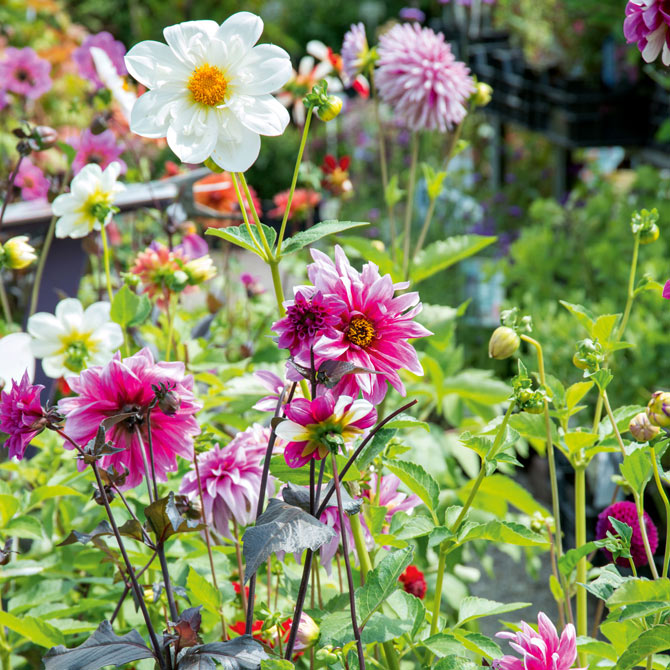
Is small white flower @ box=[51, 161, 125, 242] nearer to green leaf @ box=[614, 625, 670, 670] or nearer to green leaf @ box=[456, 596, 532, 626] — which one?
green leaf @ box=[456, 596, 532, 626]

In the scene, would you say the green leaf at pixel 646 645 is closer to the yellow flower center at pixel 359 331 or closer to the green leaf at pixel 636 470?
the green leaf at pixel 636 470

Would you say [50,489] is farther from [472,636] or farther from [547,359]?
[547,359]

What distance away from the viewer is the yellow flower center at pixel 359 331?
Answer: 51 centimetres

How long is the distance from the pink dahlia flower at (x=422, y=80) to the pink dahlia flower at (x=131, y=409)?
67cm

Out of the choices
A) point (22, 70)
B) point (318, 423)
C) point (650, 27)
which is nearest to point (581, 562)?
point (318, 423)

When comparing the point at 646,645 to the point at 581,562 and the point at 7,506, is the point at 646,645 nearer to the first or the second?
the point at 581,562

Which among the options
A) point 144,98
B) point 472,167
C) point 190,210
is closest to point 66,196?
point 144,98

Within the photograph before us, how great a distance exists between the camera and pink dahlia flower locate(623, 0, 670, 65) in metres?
0.53

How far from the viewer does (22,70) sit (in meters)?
1.68

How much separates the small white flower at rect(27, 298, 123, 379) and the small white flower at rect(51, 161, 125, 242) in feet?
0.27

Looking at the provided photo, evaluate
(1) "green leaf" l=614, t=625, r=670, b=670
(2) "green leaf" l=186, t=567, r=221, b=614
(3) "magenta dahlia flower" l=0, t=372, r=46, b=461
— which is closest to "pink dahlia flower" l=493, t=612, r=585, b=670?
(1) "green leaf" l=614, t=625, r=670, b=670

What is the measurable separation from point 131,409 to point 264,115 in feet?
0.77

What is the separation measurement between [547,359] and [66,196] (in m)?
1.42

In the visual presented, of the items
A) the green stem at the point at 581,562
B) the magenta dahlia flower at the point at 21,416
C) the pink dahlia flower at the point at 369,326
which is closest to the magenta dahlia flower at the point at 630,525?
the green stem at the point at 581,562
